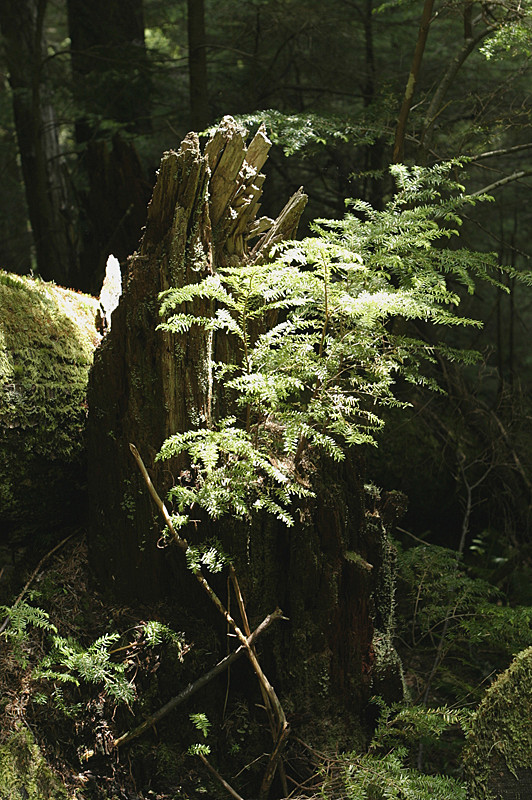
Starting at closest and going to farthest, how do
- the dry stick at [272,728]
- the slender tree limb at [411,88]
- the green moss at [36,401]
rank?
1. the dry stick at [272,728]
2. the green moss at [36,401]
3. the slender tree limb at [411,88]

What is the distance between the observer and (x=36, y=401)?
340 centimetres

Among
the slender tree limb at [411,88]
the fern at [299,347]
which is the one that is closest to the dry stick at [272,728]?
the fern at [299,347]

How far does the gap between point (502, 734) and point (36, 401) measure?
2.69 metres

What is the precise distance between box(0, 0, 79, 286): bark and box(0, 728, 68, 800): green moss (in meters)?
5.22

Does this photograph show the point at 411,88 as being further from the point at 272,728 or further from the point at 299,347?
the point at 272,728

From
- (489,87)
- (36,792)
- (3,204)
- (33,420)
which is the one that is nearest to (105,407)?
(33,420)

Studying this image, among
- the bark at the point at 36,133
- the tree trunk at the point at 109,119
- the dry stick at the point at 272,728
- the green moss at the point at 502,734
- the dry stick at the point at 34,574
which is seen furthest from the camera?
the bark at the point at 36,133

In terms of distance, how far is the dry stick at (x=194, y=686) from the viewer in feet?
9.39

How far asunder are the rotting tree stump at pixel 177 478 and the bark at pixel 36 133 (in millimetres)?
4238

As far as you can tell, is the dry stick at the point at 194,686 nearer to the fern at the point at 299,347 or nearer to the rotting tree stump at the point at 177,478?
the rotting tree stump at the point at 177,478

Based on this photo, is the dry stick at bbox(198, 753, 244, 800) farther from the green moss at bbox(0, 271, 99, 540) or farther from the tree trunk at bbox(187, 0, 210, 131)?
the tree trunk at bbox(187, 0, 210, 131)

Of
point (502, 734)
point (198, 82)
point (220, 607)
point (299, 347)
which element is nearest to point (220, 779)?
point (220, 607)

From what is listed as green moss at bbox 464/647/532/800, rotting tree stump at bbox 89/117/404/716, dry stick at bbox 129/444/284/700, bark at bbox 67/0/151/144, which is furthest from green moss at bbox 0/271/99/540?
bark at bbox 67/0/151/144

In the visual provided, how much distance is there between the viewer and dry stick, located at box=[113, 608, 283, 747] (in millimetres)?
2861
